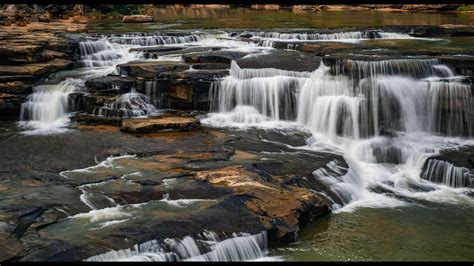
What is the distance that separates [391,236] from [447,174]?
3.63m

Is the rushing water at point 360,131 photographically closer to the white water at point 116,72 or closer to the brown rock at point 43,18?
the white water at point 116,72

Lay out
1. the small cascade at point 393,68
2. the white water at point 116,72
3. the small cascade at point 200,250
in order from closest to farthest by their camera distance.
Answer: the small cascade at point 200,250
the white water at point 116,72
the small cascade at point 393,68

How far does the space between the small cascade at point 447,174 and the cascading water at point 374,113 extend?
21mm

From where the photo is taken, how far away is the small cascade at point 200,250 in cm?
674

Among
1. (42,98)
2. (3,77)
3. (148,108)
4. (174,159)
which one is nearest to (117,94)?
(148,108)

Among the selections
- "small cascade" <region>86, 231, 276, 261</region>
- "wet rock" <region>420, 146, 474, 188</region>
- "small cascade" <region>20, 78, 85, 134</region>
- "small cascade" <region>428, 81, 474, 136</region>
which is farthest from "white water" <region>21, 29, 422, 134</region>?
"small cascade" <region>86, 231, 276, 261</region>

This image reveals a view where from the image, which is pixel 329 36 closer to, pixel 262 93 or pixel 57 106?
pixel 262 93

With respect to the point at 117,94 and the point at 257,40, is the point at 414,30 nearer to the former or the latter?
the point at 257,40

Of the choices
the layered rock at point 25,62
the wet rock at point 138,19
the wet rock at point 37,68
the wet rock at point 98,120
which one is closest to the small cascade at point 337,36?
the layered rock at point 25,62

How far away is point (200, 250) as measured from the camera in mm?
7219

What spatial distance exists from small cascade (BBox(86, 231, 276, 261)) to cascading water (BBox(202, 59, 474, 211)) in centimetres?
345

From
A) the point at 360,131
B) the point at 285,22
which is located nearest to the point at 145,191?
the point at 360,131

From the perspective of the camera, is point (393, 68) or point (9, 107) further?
point (9, 107)

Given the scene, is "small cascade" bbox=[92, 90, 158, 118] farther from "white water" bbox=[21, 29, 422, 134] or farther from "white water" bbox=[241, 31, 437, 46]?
"white water" bbox=[241, 31, 437, 46]
